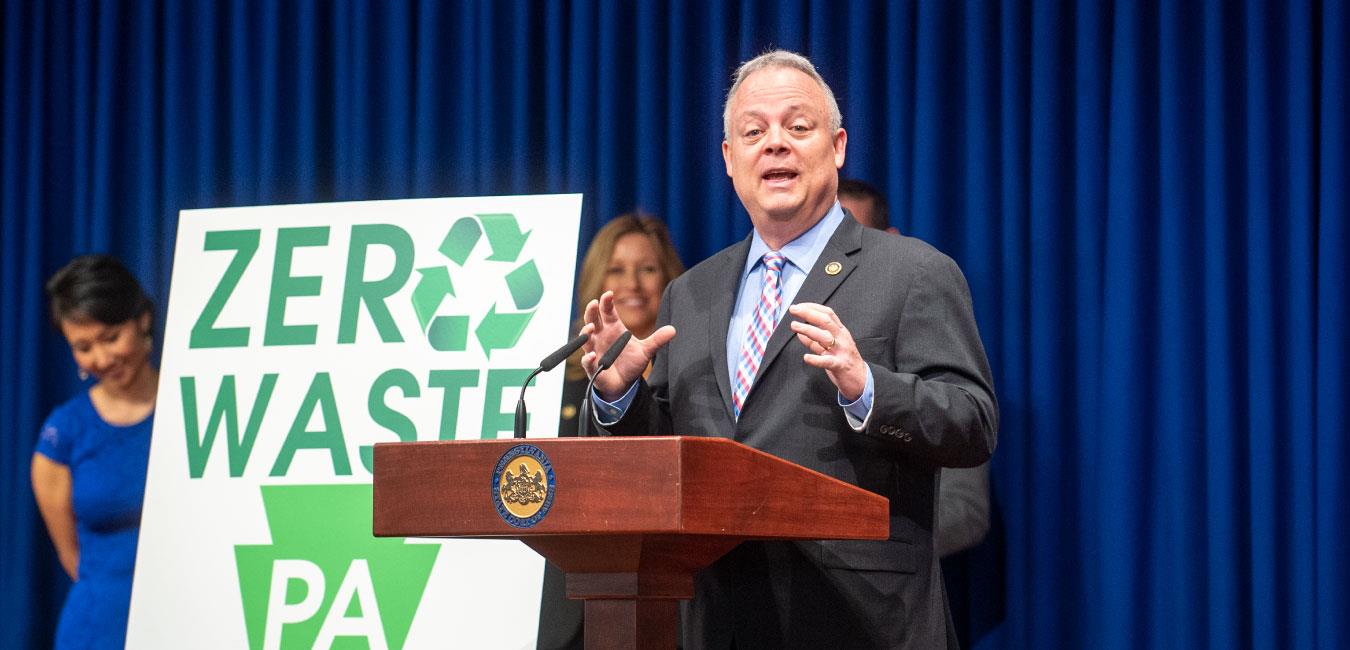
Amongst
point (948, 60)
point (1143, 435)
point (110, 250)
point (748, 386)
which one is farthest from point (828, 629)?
point (110, 250)

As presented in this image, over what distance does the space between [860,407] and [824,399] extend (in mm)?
222

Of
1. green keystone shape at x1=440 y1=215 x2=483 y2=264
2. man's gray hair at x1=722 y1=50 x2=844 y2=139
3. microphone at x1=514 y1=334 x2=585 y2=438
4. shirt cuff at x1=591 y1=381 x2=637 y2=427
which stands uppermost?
man's gray hair at x1=722 y1=50 x2=844 y2=139

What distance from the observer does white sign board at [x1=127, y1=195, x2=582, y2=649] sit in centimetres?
348

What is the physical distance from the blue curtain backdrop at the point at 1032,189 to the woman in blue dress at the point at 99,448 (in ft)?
0.39

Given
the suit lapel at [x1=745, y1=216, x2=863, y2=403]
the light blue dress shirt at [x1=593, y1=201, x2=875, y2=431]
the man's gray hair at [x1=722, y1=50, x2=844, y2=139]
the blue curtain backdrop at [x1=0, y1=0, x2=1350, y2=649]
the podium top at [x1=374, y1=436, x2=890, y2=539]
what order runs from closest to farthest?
the podium top at [x1=374, y1=436, x2=890, y2=539] < the suit lapel at [x1=745, y1=216, x2=863, y2=403] < the light blue dress shirt at [x1=593, y1=201, x2=875, y2=431] < the man's gray hair at [x1=722, y1=50, x2=844, y2=139] < the blue curtain backdrop at [x1=0, y1=0, x2=1350, y2=649]

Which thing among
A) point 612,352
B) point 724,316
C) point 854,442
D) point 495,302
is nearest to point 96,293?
point 495,302

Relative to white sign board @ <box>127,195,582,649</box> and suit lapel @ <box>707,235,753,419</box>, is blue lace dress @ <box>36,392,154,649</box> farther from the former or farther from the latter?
suit lapel @ <box>707,235,753,419</box>

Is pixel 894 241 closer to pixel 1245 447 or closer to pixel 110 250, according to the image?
pixel 1245 447

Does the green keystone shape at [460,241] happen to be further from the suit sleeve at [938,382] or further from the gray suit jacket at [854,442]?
the suit sleeve at [938,382]

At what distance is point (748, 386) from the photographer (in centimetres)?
231

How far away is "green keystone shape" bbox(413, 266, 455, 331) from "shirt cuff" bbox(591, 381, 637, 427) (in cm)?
141

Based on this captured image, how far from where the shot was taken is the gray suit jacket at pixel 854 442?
2.19 m

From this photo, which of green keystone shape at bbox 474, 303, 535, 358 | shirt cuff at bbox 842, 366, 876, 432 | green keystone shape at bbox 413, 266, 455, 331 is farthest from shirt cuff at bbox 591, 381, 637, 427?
green keystone shape at bbox 413, 266, 455, 331

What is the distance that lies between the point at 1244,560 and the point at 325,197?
276 cm
